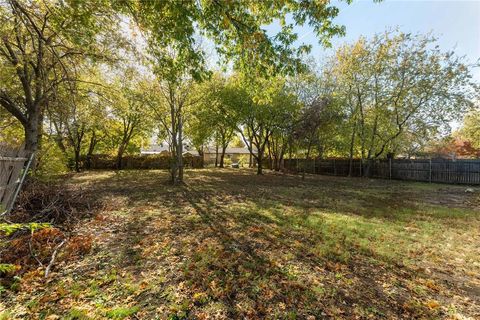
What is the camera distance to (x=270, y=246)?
386cm

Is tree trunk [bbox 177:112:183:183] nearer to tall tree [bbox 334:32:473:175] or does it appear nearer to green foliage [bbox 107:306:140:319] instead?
green foliage [bbox 107:306:140:319]

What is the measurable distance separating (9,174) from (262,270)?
180 inches

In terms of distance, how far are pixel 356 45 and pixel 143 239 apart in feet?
56.8

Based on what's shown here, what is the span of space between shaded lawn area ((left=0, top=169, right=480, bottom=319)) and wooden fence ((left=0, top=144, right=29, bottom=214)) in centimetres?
125

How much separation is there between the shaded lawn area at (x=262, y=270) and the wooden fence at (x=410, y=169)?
31.8 ft

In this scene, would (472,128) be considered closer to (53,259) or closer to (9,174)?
(53,259)

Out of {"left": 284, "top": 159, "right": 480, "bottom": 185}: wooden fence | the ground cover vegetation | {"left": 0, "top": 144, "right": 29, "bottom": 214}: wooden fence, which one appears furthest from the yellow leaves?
{"left": 284, "top": 159, "right": 480, "bottom": 185}: wooden fence

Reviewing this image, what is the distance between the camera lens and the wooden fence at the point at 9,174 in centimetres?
371

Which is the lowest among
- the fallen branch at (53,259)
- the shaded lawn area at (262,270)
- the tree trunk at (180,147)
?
the shaded lawn area at (262,270)

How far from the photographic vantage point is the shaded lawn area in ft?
7.54

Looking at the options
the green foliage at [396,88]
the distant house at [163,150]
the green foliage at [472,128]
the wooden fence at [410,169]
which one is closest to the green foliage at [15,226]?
the wooden fence at [410,169]

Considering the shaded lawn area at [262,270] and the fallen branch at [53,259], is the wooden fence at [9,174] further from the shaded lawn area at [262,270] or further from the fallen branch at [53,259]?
the shaded lawn area at [262,270]

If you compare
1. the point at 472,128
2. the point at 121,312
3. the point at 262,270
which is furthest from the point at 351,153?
the point at 121,312

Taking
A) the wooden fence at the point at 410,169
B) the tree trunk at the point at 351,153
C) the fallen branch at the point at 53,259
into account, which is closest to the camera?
the fallen branch at the point at 53,259
